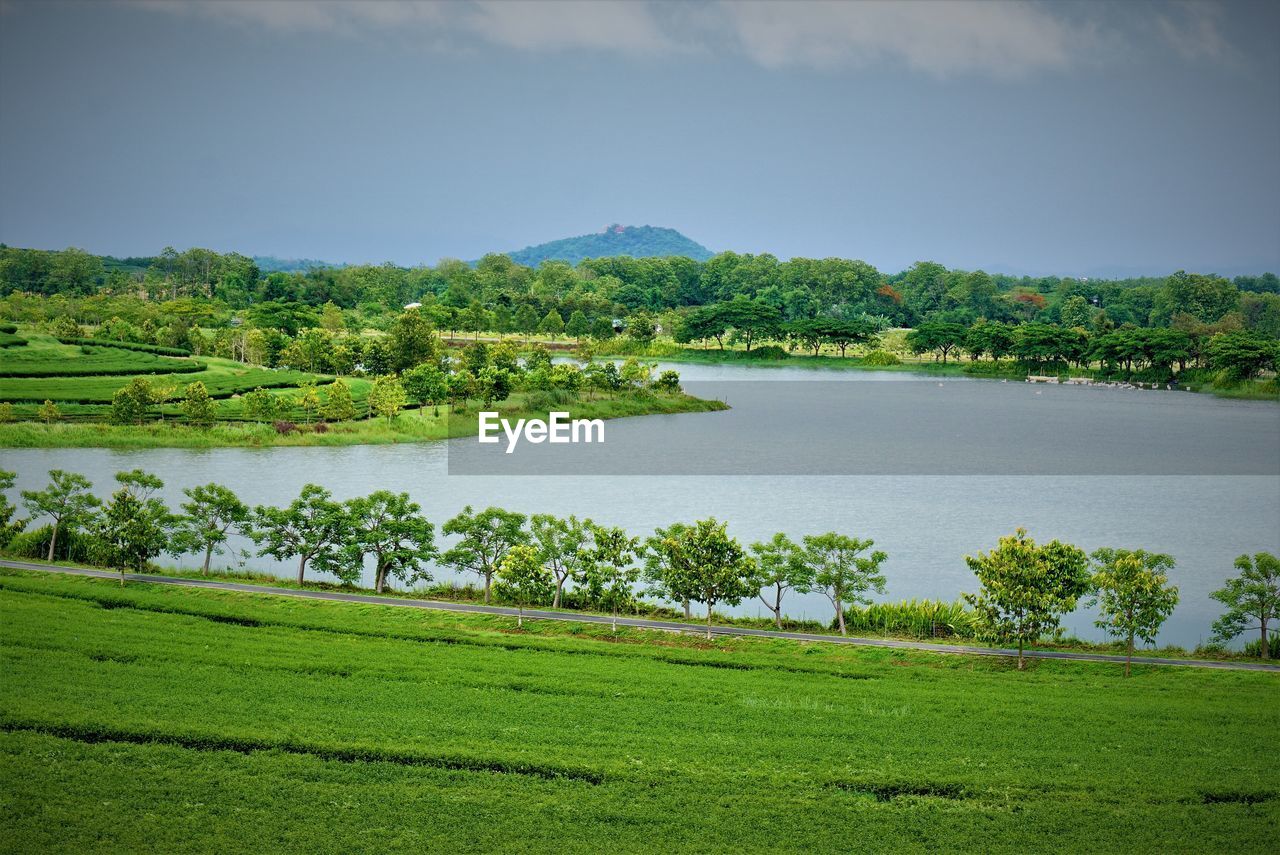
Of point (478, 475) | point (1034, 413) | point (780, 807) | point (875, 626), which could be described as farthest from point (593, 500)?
point (1034, 413)

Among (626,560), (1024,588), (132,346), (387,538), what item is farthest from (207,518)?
(132,346)

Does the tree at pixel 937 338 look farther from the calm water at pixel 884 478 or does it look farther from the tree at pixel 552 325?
the tree at pixel 552 325

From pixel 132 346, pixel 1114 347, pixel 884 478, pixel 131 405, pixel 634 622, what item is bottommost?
pixel 634 622

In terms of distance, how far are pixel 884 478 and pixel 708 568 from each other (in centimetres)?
2267

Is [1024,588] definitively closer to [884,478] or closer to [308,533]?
[308,533]

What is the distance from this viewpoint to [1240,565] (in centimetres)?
2527

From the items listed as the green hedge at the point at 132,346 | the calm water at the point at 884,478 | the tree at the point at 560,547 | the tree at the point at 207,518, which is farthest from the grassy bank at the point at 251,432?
the tree at the point at 560,547

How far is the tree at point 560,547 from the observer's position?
27.1 m

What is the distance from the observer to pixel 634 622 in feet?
86.3

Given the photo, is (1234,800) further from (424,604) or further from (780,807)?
(424,604)

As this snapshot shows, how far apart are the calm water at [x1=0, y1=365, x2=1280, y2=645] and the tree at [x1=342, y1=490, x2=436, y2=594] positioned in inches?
99.4

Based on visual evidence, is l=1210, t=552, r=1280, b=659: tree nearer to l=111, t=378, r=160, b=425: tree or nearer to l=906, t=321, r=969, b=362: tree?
l=111, t=378, r=160, b=425: tree

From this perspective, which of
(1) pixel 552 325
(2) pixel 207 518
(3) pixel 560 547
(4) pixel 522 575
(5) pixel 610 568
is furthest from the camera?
(1) pixel 552 325

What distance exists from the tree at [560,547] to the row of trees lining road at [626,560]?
0.04 m
